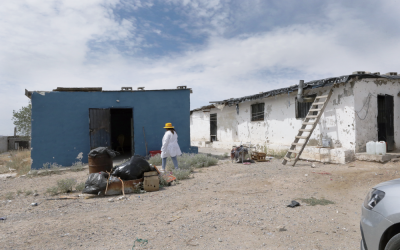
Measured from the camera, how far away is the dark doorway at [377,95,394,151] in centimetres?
890

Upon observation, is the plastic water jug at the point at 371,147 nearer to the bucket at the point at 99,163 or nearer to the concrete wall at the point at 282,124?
the concrete wall at the point at 282,124

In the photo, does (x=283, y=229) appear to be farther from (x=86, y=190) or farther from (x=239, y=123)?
(x=239, y=123)

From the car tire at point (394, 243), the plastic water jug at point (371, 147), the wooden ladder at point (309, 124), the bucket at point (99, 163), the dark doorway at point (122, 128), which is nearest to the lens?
the car tire at point (394, 243)

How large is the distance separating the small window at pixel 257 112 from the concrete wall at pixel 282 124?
20 cm

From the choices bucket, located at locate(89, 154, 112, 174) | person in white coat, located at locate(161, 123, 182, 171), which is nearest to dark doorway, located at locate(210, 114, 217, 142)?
person in white coat, located at locate(161, 123, 182, 171)

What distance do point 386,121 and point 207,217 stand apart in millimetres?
8495

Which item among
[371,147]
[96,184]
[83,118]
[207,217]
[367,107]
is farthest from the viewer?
[83,118]

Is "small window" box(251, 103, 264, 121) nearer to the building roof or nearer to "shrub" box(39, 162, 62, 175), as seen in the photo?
the building roof

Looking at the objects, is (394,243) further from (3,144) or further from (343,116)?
(3,144)

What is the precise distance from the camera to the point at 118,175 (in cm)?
579

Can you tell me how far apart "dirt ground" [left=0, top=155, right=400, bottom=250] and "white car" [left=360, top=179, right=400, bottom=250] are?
0.87 m

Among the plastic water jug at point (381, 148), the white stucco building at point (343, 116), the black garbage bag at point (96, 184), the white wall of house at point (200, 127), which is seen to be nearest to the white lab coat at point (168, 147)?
the black garbage bag at point (96, 184)

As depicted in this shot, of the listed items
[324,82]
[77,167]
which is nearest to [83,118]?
[77,167]

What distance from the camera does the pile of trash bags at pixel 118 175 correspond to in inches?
214
